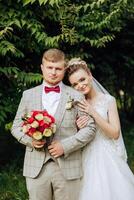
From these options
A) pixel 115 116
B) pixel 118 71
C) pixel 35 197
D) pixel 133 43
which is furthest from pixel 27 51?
pixel 118 71

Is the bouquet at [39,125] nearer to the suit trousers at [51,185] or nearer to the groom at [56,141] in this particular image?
the groom at [56,141]

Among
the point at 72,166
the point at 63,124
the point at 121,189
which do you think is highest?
the point at 63,124

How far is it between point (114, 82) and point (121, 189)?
5.75 m

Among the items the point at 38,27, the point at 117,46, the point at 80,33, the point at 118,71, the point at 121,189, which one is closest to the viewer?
the point at 121,189

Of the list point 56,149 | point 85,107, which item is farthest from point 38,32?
point 56,149

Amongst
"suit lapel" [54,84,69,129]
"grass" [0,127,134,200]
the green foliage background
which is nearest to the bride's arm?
"suit lapel" [54,84,69,129]

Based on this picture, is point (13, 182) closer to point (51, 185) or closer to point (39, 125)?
point (51, 185)

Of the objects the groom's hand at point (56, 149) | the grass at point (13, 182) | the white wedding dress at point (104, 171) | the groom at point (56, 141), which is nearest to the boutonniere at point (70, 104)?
the groom at point (56, 141)

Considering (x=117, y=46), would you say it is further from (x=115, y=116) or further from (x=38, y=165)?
(x=38, y=165)

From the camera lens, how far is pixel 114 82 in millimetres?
10031

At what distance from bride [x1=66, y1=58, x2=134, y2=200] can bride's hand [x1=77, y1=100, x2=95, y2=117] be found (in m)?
0.04

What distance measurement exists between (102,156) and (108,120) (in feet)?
1.06

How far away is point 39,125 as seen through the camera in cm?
377

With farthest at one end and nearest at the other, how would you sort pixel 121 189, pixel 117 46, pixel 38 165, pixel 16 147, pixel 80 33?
pixel 117 46 → pixel 16 147 → pixel 80 33 → pixel 121 189 → pixel 38 165
